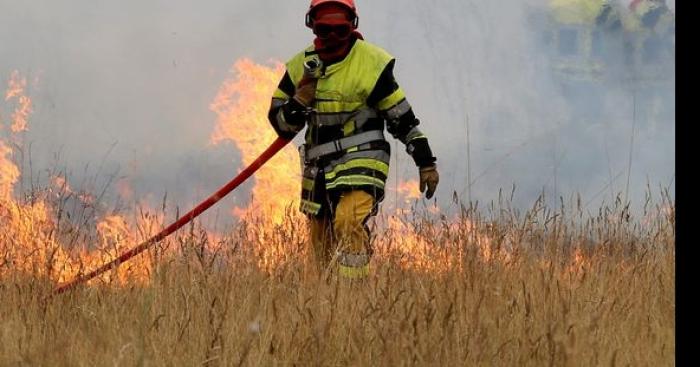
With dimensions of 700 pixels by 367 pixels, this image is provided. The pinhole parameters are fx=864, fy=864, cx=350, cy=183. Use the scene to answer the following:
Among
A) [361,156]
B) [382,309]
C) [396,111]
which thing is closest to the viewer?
[382,309]

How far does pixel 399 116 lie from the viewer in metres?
5.05

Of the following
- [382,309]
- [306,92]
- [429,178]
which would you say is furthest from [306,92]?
[382,309]

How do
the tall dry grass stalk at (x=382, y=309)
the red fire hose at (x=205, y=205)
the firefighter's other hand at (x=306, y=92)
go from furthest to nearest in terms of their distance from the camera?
the firefighter's other hand at (x=306, y=92) < the red fire hose at (x=205, y=205) < the tall dry grass stalk at (x=382, y=309)

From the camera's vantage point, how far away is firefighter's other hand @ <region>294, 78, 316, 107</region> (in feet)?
16.3

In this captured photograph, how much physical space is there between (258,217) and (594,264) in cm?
209

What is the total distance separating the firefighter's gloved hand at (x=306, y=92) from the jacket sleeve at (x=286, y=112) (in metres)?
0.03

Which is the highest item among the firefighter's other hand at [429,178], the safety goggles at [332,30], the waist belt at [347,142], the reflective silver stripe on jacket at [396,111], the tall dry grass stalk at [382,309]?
the safety goggles at [332,30]

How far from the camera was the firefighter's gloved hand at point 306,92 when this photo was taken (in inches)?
195

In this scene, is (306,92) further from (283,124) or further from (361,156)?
(361,156)

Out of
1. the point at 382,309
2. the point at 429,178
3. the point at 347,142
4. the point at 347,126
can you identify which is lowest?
the point at 382,309

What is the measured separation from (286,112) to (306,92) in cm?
18

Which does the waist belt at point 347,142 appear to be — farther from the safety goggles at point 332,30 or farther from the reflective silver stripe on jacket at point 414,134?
the safety goggles at point 332,30

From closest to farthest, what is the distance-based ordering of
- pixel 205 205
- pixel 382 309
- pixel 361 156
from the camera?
pixel 382 309 < pixel 361 156 < pixel 205 205

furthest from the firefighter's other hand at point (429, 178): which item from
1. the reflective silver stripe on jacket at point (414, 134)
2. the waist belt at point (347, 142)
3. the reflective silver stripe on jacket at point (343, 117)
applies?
the reflective silver stripe on jacket at point (343, 117)
